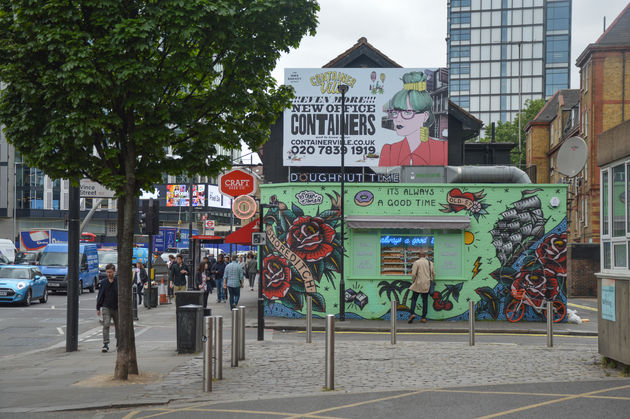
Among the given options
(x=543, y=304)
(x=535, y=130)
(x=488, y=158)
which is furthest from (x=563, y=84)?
(x=543, y=304)

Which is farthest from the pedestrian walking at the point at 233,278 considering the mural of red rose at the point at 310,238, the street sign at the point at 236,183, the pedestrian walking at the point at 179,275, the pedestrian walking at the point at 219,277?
the pedestrian walking at the point at 219,277

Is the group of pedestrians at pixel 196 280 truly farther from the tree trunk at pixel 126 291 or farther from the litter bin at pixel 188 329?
the tree trunk at pixel 126 291

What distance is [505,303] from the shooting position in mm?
20875

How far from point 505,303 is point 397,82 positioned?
1089 cm

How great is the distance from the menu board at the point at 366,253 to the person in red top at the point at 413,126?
7.50m

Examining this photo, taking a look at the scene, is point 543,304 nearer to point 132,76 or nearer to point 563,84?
point 132,76

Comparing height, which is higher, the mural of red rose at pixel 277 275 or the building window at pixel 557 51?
the building window at pixel 557 51

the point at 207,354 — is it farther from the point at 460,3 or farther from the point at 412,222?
Answer: the point at 460,3

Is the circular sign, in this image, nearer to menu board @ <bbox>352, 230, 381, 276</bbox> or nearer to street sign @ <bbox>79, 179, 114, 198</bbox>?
menu board @ <bbox>352, 230, 381, 276</bbox>

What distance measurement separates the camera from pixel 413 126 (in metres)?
28.9

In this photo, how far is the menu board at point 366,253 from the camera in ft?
69.8

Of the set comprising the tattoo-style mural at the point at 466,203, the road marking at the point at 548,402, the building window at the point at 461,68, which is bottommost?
the road marking at the point at 548,402

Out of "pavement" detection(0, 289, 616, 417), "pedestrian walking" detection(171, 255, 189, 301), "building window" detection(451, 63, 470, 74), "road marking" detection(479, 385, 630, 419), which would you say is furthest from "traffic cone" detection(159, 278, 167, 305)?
"building window" detection(451, 63, 470, 74)

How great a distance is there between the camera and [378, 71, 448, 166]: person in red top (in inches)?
1121
